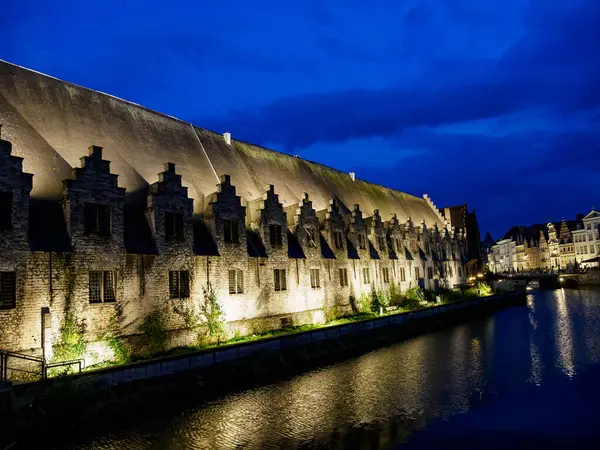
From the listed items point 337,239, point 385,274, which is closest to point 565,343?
point 337,239

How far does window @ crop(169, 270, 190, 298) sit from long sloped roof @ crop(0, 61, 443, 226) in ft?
16.5

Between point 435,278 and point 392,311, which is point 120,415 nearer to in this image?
point 392,311

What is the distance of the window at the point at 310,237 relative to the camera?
124 feet

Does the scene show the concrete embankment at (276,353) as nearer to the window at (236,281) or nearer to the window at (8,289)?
the window at (8,289)

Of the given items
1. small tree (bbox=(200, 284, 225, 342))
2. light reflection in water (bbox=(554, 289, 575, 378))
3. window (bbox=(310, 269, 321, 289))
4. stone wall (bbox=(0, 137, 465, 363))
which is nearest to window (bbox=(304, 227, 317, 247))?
stone wall (bbox=(0, 137, 465, 363))

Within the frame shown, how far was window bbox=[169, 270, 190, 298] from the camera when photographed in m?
25.9

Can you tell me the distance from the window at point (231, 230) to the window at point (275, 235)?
3722 millimetres

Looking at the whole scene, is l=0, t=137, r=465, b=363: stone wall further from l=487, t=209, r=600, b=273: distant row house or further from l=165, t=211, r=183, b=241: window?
l=487, t=209, r=600, b=273: distant row house

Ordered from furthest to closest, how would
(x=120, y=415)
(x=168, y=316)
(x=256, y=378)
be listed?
1. (x=168, y=316)
2. (x=256, y=378)
3. (x=120, y=415)

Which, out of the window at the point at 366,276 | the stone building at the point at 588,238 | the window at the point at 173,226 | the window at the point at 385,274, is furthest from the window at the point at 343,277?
the stone building at the point at 588,238

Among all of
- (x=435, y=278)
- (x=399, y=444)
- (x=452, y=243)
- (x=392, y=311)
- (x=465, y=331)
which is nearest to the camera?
(x=399, y=444)

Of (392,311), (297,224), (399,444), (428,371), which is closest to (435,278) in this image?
(392,311)

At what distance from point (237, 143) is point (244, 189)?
6.64 meters

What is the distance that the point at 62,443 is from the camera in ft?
48.9
